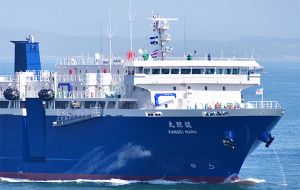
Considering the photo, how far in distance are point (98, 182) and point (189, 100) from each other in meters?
6.60

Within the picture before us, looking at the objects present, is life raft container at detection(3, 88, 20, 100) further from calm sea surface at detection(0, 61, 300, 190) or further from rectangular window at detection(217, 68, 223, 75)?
rectangular window at detection(217, 68, 223, 75)

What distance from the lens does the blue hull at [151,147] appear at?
60844 millimetres

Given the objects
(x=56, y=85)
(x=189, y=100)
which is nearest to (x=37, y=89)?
(x=56, y=85)

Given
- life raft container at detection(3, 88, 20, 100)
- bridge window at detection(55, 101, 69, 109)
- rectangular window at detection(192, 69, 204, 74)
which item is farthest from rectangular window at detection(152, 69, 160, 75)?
life raft container at detection(3, 88, 20, 100)

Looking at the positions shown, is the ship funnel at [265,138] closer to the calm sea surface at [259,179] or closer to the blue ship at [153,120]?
the blue ship at [153,120]

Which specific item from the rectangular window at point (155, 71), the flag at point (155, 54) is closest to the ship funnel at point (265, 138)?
the rectangular window at point (155, 71)

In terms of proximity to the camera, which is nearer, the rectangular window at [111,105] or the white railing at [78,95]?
the rectangular window at [111,105]

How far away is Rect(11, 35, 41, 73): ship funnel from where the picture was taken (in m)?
70.3

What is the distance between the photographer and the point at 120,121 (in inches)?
2432

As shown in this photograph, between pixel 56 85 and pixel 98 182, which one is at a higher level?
pixel 56 85

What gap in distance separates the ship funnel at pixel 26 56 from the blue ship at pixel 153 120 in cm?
468

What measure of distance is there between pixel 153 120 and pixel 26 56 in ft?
39.9

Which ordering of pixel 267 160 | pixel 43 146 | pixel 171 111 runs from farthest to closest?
pixel 267 160
pixel 43 146
pixel 171 111

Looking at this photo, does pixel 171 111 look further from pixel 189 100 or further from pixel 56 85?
pixel 56 85
